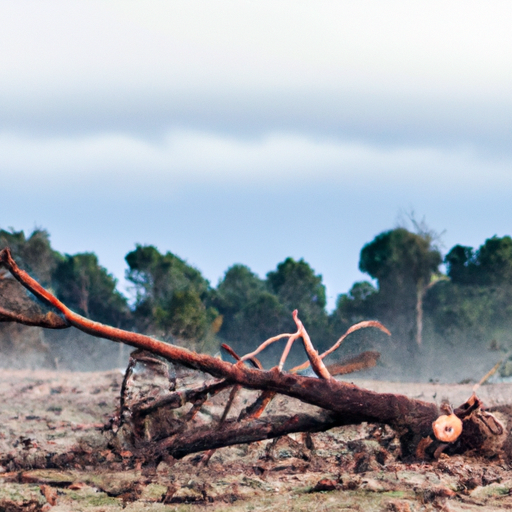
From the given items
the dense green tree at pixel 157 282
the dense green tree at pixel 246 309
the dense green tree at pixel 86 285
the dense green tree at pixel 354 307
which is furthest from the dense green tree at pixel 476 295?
the dense green tree at pixel 86 285

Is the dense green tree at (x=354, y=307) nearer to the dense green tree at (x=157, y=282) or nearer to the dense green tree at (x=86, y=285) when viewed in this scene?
the dense green tree at (x=157, y=282)

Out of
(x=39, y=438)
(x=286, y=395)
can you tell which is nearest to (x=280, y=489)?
(x=286, y=395)

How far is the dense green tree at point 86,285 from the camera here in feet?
106

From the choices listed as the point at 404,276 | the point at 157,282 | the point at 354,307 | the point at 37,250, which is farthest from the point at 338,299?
the point at 37,250

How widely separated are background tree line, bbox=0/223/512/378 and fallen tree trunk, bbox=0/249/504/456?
2077cm

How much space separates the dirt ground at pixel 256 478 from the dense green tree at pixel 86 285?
2373cm

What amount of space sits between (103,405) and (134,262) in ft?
65.0

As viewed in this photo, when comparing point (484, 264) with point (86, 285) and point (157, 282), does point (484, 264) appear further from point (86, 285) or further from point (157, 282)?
point (86, 285)

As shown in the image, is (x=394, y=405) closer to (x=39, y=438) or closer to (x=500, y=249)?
(x=39, y=438)

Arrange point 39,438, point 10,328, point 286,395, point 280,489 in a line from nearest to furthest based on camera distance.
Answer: point 280,489
point 286,395
point 39,438
point 10,328

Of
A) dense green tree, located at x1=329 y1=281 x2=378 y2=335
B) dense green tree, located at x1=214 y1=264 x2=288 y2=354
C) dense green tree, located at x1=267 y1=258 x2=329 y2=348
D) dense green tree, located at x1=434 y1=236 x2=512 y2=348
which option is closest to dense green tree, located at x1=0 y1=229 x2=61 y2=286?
dense green tree, located at x1=214 y1=264 x2=288 y2=354

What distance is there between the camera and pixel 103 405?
11680 millimetres

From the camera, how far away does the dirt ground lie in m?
5.86

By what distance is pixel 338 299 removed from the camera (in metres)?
31.5
